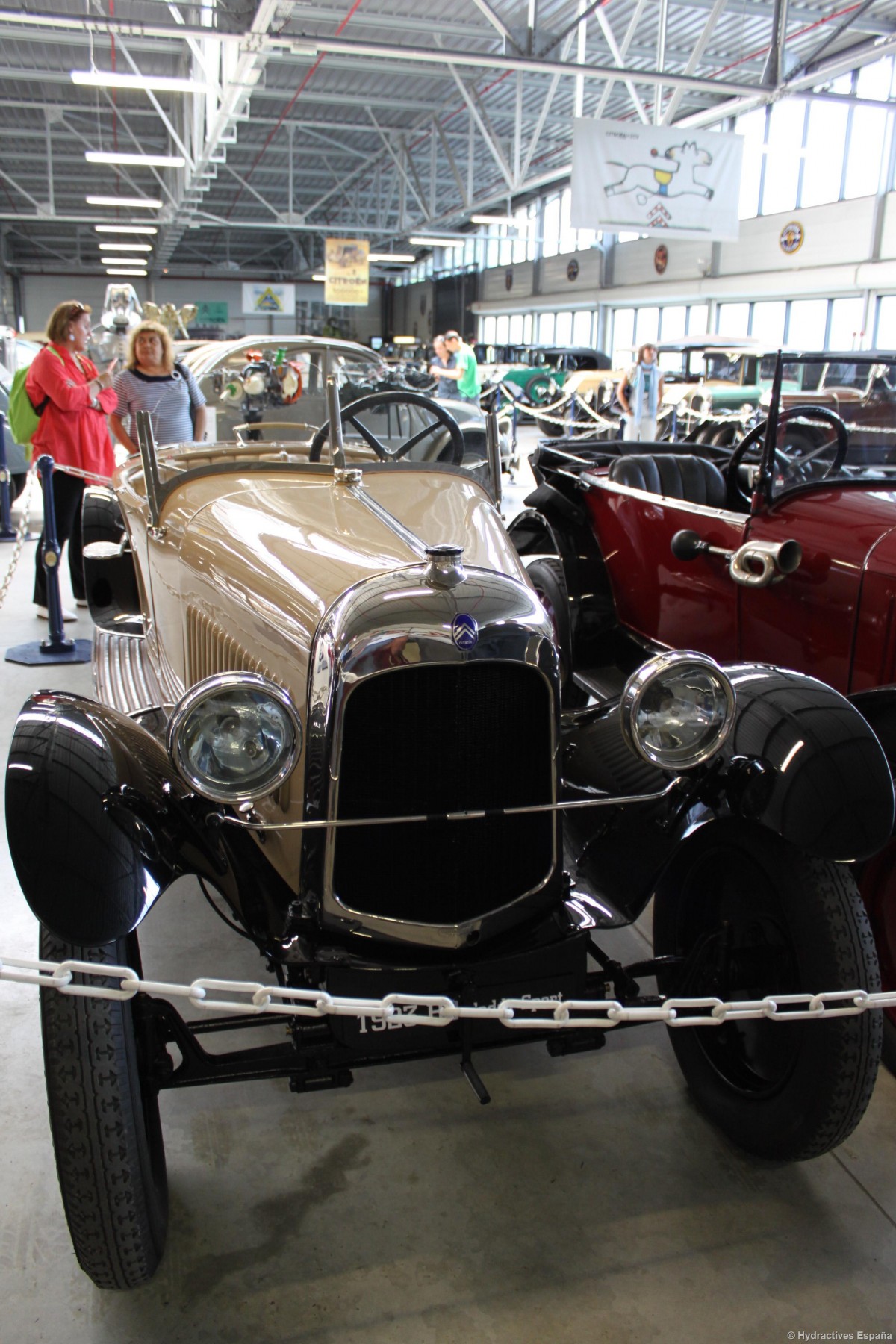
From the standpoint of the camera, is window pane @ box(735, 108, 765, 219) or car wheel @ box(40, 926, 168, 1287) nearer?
car wheel @ box(40, 926, 168, 1287)

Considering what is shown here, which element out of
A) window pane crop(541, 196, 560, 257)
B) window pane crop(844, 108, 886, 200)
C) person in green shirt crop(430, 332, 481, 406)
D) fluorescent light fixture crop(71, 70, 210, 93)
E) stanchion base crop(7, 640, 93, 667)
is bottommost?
stanchion base crop(7, 640, 93, 667)

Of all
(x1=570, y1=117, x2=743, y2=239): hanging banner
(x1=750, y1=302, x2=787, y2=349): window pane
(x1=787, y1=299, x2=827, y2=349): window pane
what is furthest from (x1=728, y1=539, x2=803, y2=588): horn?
(x1=750, y1=302, x2=787, y2=349): window pane

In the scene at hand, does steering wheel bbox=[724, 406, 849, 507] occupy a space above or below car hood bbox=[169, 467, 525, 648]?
above

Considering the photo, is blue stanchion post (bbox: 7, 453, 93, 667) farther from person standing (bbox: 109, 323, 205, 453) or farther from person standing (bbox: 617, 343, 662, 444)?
person standing (bbox: 617, 343, 662, 444)

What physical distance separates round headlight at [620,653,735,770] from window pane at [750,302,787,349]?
17.9 meters

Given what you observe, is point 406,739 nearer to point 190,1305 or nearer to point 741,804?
point 741,804

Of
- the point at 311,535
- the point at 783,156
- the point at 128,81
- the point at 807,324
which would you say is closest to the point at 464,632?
the point at 311,535

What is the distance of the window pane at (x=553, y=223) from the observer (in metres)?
26.3

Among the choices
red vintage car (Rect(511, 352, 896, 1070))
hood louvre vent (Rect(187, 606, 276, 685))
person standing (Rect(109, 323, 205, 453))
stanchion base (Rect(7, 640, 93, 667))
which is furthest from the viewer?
stanchion base (Rect(7, 640, 93, 667))

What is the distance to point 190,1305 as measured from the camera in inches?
72.6

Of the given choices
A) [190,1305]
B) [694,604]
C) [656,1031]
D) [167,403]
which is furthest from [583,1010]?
[167,403]

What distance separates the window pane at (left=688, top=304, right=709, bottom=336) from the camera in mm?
20453

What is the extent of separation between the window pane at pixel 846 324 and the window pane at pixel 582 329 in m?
9.21

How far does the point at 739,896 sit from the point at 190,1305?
1.41 m
